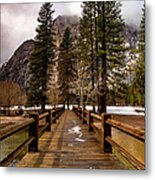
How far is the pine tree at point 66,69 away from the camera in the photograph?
305cm

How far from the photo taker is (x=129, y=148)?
2.80 meters

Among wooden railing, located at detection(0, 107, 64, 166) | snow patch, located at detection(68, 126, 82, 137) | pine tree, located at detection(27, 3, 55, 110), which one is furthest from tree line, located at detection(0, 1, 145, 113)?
snow patch, located at detection(68, 126, 82, 137)

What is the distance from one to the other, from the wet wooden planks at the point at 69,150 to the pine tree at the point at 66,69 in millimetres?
178

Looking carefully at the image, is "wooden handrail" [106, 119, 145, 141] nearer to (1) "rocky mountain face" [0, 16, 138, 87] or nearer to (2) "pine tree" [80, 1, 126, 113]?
(2) "pine tree" [80, 1, 126, 113]

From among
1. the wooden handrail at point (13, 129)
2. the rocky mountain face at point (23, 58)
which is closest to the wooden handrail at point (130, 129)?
the wooden handrail at point (13, 129)

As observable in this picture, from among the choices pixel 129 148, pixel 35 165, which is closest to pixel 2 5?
pixel 35 165

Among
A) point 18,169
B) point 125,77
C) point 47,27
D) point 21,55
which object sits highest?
point 47,27

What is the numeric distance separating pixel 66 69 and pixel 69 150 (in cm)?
71

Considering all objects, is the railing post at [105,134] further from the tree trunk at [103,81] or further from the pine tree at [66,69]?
the pine tree at [66,69]

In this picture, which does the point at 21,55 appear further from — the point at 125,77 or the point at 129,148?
the point at 129,148

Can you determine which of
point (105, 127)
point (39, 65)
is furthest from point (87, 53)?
point (105, 127)

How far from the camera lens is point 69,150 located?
9.61 ft

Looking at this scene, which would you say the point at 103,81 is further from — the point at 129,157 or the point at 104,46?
the point at 129,157

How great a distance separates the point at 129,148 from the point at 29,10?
1454mm
